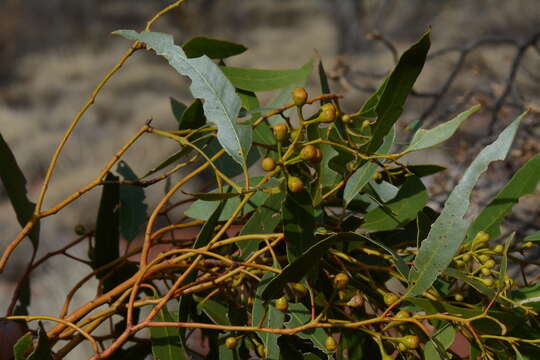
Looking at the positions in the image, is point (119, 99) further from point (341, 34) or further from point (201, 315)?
point (201, 315)

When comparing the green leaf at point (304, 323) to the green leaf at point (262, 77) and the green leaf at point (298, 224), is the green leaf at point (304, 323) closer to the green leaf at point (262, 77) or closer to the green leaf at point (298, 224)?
the green leaf at point (298, 224)

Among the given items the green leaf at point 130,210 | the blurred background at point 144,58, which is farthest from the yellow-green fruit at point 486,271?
the blurred background at point 144,58

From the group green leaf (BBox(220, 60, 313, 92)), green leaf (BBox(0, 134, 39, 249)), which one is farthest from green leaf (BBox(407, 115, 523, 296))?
green leaf (BBox(0, 134, 39, 249))

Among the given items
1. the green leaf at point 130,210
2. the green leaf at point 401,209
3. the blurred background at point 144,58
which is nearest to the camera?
the green leaf at point 401,209

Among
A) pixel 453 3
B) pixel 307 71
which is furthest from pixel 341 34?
pixel 307 71

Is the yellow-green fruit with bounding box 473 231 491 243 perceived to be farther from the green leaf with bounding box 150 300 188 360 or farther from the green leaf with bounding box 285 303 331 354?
the green leaf with bounding box 150 300 188 360

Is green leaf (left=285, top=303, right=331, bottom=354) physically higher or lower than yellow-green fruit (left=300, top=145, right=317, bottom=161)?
lower

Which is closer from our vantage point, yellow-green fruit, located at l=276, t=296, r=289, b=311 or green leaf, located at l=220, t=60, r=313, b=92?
yellow-green fruit, located at l=276, t=296, r=289, b=311

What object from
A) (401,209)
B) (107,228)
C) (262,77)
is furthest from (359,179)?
(107,228)

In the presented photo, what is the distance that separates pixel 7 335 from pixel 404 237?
1.09ft

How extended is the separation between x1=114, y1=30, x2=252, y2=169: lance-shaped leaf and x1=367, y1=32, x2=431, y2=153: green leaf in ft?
0.31

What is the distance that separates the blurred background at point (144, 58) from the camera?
3.78 metres

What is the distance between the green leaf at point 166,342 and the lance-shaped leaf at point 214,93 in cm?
14

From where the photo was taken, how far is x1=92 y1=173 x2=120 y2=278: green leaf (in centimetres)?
61
